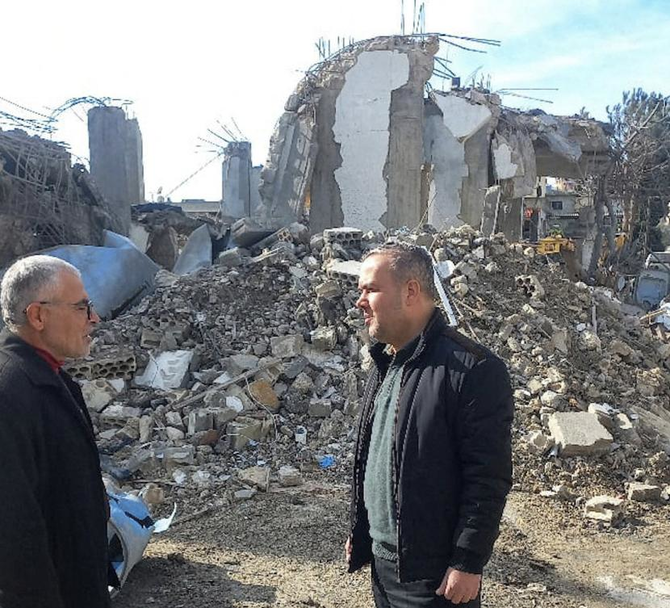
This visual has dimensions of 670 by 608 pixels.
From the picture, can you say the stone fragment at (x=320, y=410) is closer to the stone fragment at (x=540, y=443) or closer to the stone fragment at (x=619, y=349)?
the stone fragment at (x=540, y=443)

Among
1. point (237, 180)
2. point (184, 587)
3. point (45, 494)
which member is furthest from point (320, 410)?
point (237, 180)

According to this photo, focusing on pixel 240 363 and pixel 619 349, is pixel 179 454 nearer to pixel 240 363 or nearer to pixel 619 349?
pixel 240 363

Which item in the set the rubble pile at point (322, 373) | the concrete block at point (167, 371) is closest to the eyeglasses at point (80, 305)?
the rubble pile at point (322, 373)

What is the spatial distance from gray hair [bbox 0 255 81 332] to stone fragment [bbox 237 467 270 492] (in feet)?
11.3

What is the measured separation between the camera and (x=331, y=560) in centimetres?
409

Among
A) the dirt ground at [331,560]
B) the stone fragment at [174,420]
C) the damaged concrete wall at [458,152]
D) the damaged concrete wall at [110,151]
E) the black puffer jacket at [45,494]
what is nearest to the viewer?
the black puffer jacket at [45,494]

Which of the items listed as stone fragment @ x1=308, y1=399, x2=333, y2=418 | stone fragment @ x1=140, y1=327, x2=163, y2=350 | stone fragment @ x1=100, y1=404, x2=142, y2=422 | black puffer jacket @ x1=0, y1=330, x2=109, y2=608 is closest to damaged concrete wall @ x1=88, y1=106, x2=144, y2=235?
stone fragment @ x1=140, y1=327, x2=163, y2=350

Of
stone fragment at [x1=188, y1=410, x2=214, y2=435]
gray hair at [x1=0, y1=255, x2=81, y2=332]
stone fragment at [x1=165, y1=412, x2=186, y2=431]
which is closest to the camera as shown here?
gray hair at [x1=0, y1=255, x2=81, y2=332]

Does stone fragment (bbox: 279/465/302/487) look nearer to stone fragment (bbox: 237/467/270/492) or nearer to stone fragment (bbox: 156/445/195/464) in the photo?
stone fragment (bbox: 237/467/270/492)

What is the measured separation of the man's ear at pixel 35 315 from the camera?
199 centimetres

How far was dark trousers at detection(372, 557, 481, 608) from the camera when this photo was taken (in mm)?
1955

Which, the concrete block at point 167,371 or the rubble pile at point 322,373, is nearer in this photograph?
the rubble pile at point 322,373

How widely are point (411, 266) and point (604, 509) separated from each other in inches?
142

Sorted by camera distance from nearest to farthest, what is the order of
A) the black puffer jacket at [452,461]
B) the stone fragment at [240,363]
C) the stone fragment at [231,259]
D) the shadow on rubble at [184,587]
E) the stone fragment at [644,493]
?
the black puffer jacket at [452,461] → the shadow on rubble at [184,587] → the stone fragment at [644,493] → the stone fragment at [240,363] → the stone fragment at [231,259]
